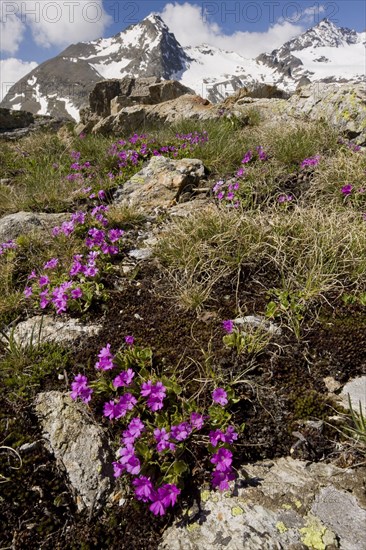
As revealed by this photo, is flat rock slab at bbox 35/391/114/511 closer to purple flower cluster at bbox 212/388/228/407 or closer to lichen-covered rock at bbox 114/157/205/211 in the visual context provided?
purple flower cluster at bbox 212/388/228/407

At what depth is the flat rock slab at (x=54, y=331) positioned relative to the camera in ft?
10.2

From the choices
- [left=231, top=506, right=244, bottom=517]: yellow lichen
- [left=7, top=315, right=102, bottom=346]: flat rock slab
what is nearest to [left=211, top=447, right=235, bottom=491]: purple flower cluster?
[left=231, top=506, right=244, bottom=517]: yellow lichen

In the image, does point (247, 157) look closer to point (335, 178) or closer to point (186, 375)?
point (335, 178)

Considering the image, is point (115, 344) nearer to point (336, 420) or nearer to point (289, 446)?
point (289, 446)

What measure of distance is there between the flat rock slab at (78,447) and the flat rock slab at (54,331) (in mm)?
601

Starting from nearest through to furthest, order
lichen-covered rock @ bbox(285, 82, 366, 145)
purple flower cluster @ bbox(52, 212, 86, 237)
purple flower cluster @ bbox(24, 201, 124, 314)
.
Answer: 1. purple flower cluster @ bbox(24, 201, 124, 314)
2. purple flower cluster @ bbox(52, 212, 86, 237)
3. lichen-covered rock @ bbox(285, 82, 366, 145)

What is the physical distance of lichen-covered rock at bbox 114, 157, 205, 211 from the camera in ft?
18.5

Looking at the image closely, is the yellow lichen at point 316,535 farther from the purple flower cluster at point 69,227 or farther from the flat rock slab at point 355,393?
the purple flower cluster at point 69,227

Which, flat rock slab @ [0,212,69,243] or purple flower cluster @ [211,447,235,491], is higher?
flat rock slab @ [0,212,69,243]

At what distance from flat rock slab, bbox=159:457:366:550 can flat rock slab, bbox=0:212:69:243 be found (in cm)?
392

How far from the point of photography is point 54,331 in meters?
3.21

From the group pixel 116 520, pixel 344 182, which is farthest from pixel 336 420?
pixel 344 182

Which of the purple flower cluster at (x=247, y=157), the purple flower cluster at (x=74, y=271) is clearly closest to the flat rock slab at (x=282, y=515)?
the purple flower cluster at (x=74, y=271)

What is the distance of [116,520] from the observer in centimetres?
201
